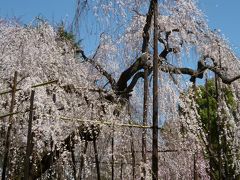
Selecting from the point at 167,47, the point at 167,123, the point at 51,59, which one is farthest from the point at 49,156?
the point at 167,47

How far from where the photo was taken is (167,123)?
587 centimetres

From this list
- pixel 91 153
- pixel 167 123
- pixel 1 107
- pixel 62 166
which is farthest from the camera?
pixel 91 153

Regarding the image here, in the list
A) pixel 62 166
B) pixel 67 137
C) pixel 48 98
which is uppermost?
pixel 48 98

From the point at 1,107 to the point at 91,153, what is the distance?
2.06m

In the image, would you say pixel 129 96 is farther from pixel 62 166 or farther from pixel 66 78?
pixel 62 166

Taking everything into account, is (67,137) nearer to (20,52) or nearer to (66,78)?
(66,78)

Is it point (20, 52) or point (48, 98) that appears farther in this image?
point (20, 52)

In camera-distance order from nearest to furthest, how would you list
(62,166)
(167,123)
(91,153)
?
(167,123) < (62,166) < (91,153)

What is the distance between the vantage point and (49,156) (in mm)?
6359

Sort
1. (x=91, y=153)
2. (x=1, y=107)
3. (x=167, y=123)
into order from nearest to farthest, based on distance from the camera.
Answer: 1. (x=167, y=123)
2. (x=1, y=107)
3. (x=91, y=153)

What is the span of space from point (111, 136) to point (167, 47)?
1.57 meters

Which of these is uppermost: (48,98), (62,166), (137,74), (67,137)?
(137,74)

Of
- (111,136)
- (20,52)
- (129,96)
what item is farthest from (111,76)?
(20,52)

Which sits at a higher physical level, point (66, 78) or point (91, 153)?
point (66, 78)
